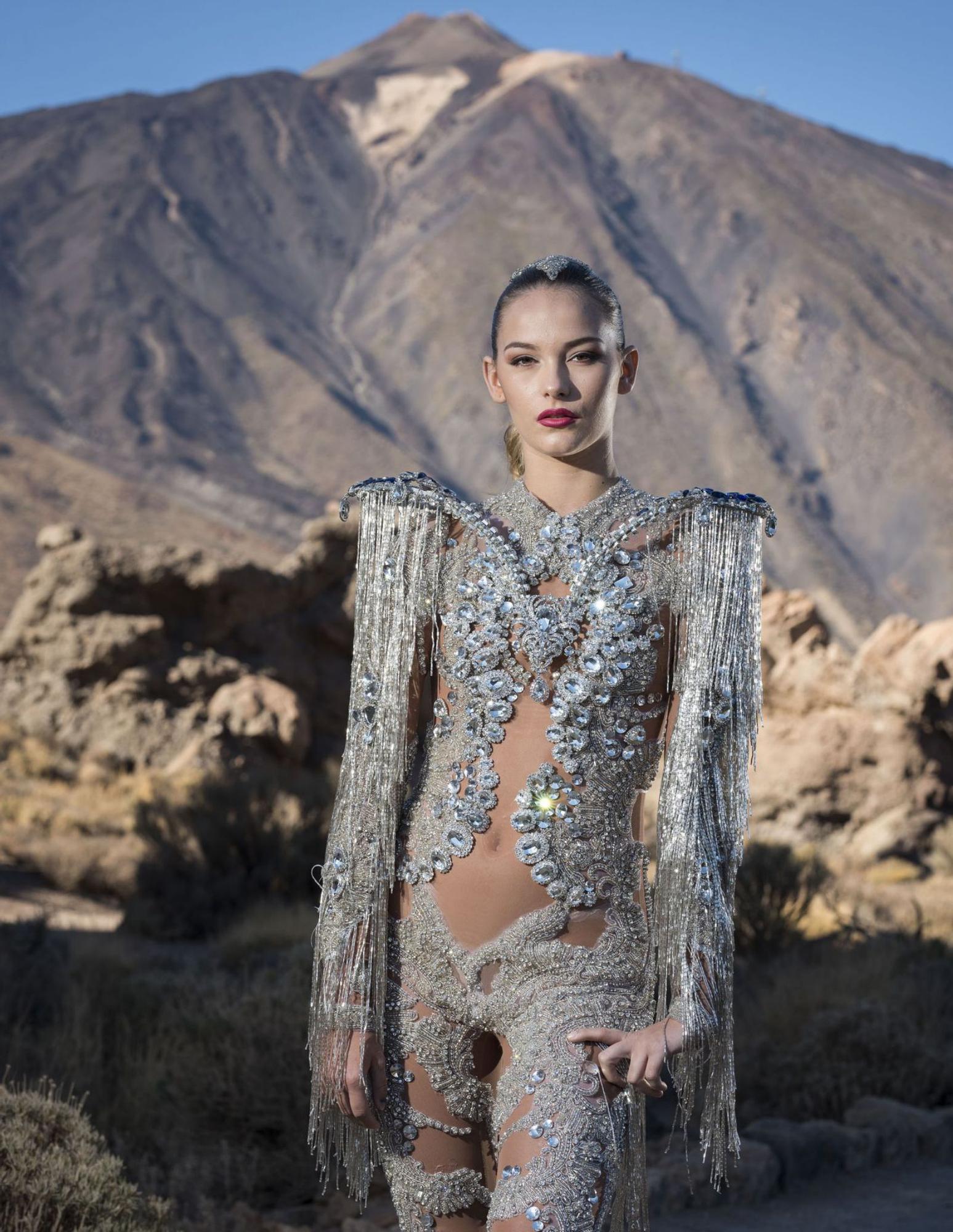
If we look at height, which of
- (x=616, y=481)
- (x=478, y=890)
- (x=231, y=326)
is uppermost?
(x=231, y=326)

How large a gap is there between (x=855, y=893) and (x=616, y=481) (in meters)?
9.78

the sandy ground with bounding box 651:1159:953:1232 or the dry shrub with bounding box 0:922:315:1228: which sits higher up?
the dry shrub with bounding box 0:922:315:1228

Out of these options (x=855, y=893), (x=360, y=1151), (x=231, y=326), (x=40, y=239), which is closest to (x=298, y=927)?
(x=855, y=893)

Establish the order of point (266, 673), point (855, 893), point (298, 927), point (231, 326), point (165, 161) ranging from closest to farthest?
point (298, 927) < point (855, 893) < point (266, 673) < point (231, 326) < point (165, 161)

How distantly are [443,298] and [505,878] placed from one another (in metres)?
86.4

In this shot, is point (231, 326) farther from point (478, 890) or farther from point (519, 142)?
point (478, 890)

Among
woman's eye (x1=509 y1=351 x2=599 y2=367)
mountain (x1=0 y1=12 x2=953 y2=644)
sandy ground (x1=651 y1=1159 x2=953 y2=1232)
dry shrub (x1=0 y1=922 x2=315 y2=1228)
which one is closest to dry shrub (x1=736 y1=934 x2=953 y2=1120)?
sandy ground (x1=651 y1=1159 x2=953 y2=1232)

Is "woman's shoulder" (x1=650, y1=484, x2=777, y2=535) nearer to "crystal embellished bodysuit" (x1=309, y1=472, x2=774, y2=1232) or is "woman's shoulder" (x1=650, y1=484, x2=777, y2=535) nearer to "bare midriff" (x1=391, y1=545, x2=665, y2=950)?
"crystal embellished bodysuit" (x1=309, y1=472, x2=774, y2=1232)

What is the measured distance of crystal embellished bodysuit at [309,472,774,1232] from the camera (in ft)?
8.03

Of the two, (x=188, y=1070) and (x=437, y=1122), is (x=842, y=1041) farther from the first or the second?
(x=437, y=1122)

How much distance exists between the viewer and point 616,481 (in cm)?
278

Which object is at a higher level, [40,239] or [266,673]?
[40,239]

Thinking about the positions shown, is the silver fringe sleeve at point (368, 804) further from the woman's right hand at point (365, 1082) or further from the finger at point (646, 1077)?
the finger at point (646, 1077)

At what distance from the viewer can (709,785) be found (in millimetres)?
2531
